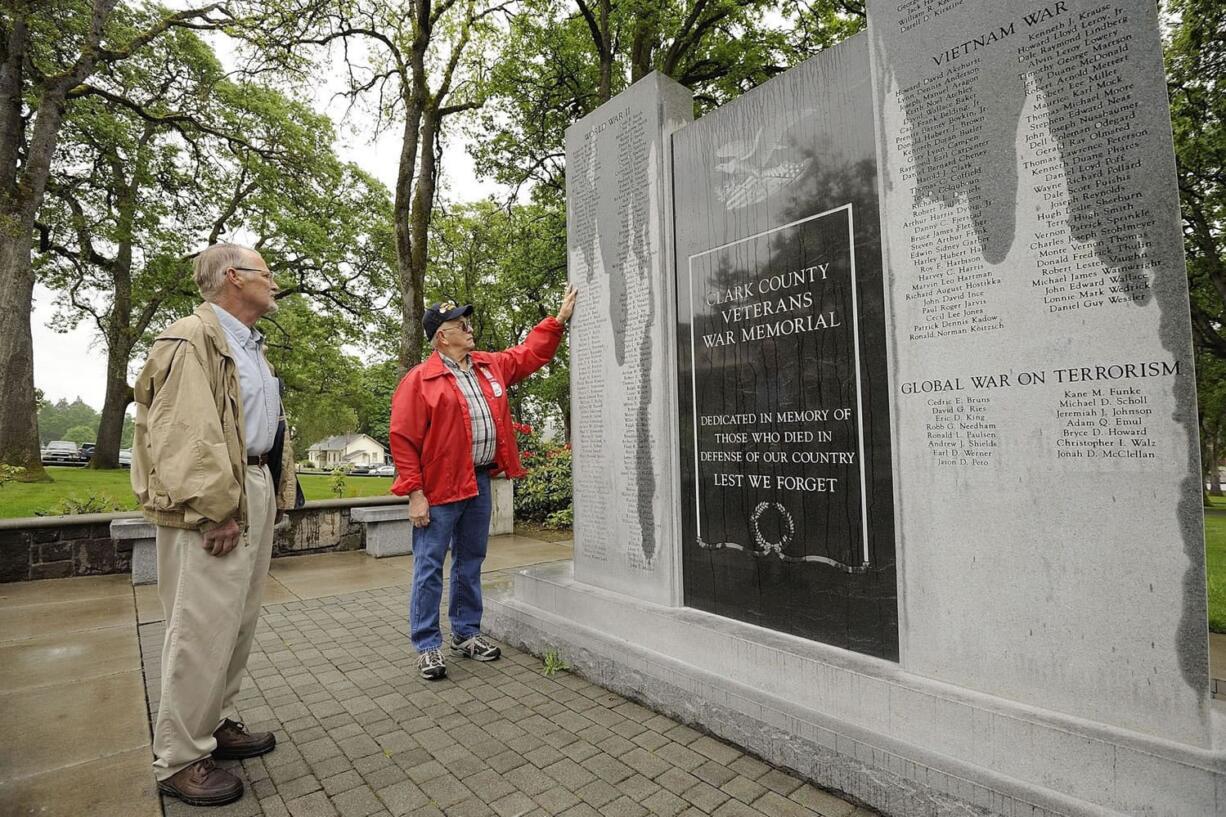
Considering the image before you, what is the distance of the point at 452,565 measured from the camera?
3.90m

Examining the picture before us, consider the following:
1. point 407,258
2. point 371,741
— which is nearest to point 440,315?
point 371,741

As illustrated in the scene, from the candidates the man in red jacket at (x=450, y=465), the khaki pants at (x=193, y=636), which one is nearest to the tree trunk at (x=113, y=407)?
the man in red jacket at (x=450, y=465)

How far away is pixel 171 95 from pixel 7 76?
4558 millimetres

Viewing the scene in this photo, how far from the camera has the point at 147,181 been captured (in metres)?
14.7

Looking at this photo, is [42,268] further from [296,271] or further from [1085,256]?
[1085,256]

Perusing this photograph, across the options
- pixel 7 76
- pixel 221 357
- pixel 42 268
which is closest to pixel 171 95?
pixel 7 76

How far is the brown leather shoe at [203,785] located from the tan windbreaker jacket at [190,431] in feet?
3.26

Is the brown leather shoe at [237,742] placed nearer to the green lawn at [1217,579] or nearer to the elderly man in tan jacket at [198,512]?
the elderly man in tan jacket at [198,512]

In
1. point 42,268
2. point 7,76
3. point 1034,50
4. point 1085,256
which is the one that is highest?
point 7,76

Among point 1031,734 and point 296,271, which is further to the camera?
point 296,271

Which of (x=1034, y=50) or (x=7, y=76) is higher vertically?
(x=7, y=76)

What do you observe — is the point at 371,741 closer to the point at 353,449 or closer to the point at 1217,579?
the point at 1217,579

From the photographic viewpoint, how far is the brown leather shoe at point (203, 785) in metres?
2.35

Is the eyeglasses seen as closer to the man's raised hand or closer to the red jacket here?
the red jacket
